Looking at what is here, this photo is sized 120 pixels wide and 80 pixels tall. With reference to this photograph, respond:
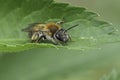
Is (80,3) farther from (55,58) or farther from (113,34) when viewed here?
(113,34)

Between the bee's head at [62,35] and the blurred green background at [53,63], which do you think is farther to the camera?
the blurred green background at [53,63]

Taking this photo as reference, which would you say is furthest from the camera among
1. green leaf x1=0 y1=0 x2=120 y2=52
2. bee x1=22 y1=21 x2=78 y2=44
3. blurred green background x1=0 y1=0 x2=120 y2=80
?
blurred green background x1=0 y1=0 x2=120 y2=80

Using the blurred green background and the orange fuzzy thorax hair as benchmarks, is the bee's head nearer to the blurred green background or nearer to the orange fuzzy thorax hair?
the orange fuzzy thorax hair

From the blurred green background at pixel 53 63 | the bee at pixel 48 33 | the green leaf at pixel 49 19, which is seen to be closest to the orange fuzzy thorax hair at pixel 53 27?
the bee at pixel 48 33

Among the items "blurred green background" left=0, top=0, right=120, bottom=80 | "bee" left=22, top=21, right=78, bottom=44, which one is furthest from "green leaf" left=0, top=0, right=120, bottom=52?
"blurred green background" left=0, top=0, right=120, bottom=80

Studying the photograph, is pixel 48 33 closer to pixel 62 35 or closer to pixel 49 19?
pixel 62 35

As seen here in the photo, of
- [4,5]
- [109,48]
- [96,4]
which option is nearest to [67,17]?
[4,5]

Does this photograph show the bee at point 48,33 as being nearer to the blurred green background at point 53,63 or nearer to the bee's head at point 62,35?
the bee's head at point 62,35
